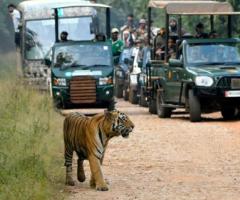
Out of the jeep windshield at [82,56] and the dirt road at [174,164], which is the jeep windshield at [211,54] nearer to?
the dirt road at [174,164]

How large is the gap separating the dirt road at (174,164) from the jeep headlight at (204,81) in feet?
2.54

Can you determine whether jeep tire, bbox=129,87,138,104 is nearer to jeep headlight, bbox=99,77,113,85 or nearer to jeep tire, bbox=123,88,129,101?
jeep tire, bbox=123,88,129,101

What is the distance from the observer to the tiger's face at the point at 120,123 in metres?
12.7

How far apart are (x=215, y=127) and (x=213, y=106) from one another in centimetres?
185

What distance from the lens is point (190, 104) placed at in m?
22.8

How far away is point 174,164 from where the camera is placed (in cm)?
1540

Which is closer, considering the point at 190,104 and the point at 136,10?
the point at 190,104

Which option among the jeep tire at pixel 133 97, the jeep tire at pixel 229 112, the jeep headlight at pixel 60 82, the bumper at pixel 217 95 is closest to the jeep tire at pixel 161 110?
the jeep tire at pixel 229 112

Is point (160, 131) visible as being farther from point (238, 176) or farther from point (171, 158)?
point (238, 176)

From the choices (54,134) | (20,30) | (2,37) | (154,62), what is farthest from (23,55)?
(2,37)

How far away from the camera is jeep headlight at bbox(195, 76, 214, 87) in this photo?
2231 cm

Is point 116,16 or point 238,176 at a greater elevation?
point 238,176

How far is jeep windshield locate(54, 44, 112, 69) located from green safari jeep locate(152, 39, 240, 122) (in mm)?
1702

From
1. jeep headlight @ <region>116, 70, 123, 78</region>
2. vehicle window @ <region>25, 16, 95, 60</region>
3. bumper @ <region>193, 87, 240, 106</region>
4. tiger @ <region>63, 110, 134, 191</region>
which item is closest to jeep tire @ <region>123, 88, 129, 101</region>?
jeep headlight @ <region>116, 70, 123, 78</region>
